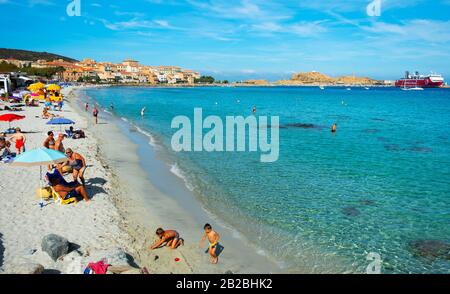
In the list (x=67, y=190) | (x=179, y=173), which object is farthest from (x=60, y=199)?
(x=179, y=173)

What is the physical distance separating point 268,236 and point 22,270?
6298 millimetres

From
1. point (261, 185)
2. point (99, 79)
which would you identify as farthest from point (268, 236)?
point (99, 79)

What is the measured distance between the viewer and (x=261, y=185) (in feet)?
50.6

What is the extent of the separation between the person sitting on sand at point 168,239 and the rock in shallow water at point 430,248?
6281mm

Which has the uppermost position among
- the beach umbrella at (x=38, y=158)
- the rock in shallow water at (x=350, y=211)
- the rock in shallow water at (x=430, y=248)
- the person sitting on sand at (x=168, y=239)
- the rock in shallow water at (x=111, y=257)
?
the beach umbrella at (x=38, y=158)

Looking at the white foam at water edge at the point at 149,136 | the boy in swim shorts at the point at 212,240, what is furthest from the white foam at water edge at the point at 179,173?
the white foam at water edge at the point at 149,136

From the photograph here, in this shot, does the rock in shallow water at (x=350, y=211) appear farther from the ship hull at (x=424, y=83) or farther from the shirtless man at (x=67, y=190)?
the ship hull at (x=424, y=83)

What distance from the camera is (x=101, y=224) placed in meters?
9.84

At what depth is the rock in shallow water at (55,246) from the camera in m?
7.63

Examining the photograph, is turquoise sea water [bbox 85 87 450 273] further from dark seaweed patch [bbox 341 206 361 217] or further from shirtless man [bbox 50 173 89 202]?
shirtless man [bbox 50 173 89 202]

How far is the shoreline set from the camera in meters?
8.57

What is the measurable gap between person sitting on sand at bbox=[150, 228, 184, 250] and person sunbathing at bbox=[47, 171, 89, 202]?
12.2 ft

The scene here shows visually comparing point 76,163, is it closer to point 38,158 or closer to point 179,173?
point 38,158

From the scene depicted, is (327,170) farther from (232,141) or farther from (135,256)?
(135,256)
